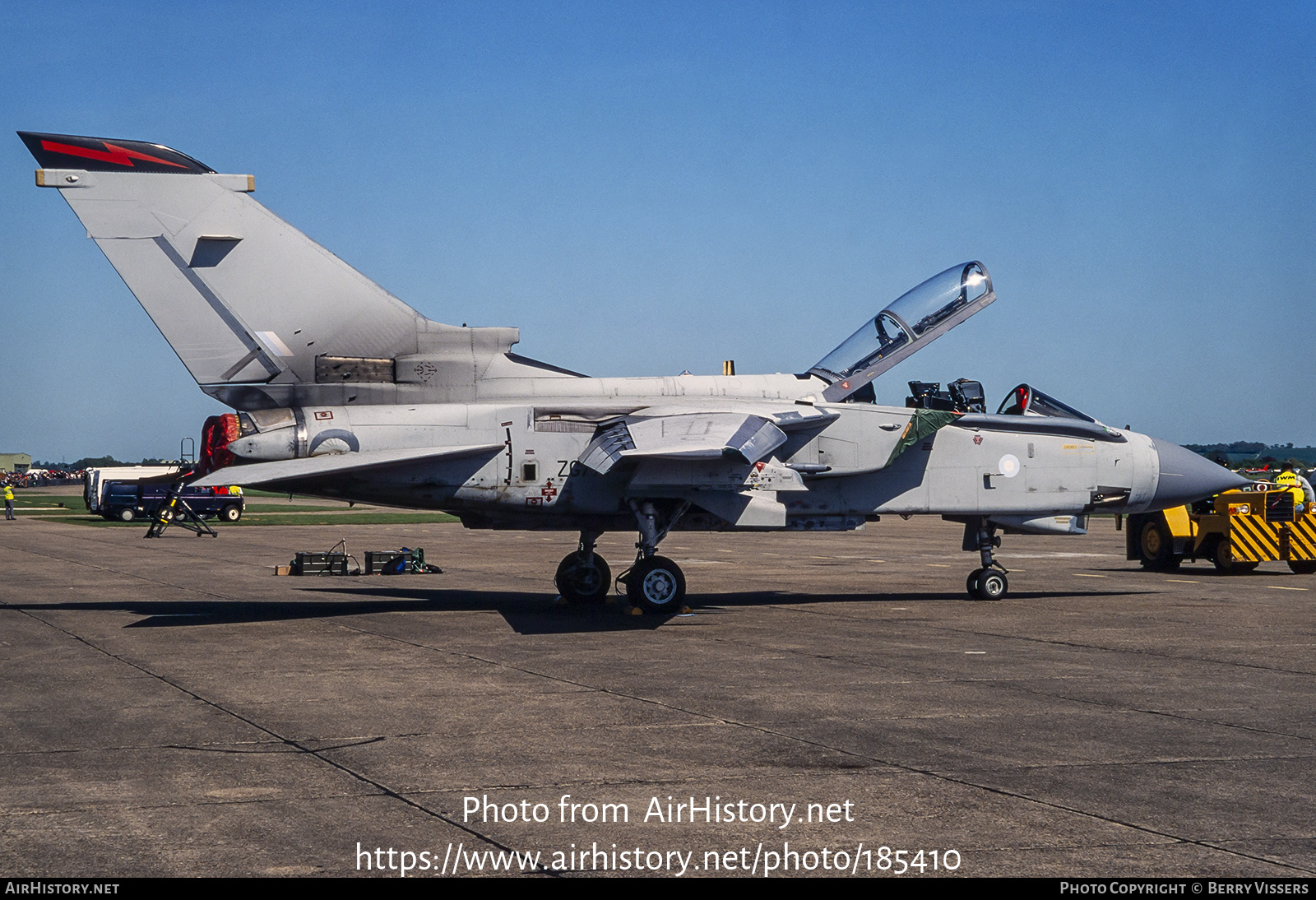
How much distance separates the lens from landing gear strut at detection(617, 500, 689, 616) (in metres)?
15.3

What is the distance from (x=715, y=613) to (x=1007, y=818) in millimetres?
10123

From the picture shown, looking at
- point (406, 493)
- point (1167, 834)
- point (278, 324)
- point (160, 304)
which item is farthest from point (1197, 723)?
point (160, 304)

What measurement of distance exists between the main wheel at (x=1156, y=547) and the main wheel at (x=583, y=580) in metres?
13.1

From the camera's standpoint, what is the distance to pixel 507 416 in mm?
15297

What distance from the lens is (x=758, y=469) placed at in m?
15.2

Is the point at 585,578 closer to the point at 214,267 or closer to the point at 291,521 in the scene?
the point at 214,267

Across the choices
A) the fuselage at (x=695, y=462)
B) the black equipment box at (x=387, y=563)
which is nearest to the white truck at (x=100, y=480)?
the black equipment box at (x=387, y=563)

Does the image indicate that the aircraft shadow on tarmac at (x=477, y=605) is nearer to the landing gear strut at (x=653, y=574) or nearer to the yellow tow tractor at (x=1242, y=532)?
the landing gear strut at (x=653, y=574)

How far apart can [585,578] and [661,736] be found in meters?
8.86

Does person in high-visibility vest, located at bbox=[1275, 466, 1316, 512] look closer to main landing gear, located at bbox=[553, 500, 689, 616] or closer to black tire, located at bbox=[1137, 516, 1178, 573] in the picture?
black tire, located at bbox=[1137, 516, 1178, 573]

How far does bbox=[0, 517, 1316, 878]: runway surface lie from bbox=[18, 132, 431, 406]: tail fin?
3412 mm

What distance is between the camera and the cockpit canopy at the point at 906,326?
54.3 ft

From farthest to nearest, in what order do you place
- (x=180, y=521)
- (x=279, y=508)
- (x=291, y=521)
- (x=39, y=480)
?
(x=39, y=480), (x=279, y=508), (x=291, y=521), (x=180, y=521)

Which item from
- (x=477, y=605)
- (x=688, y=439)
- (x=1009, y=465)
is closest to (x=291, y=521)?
(x=477, y=605)
